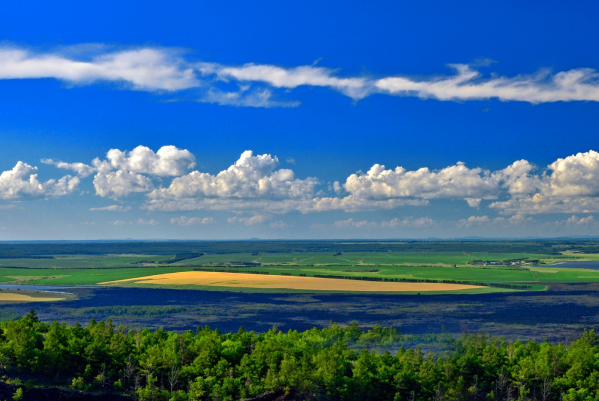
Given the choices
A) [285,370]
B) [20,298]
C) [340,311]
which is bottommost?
[340,311]

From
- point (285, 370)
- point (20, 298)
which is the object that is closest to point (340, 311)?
point (285, 370)

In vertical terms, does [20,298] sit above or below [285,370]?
below

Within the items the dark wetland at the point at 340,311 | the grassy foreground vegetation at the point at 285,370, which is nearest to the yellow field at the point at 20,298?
the dark wetland at the point at 340,311

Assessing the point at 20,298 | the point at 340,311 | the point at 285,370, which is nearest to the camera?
the point at 285,370

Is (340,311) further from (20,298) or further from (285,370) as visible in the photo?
(20,298)

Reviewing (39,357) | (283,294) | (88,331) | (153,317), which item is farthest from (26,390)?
(283,294)

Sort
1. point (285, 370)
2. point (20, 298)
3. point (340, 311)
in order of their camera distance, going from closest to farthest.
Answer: point (285, 370)
point (340, 311)
point (20, 298)

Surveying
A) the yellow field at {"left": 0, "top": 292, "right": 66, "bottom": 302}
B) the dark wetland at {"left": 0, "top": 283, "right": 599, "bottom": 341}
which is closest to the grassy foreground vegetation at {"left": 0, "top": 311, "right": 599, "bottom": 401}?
the dark wetland at {"left": 0, "top": 283, "right": 599, "bottom": 341}

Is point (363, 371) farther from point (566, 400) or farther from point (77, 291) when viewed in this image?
point (77, 291)

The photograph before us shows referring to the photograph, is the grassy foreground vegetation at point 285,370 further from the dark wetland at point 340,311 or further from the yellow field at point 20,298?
the yellow field at point 20,298
